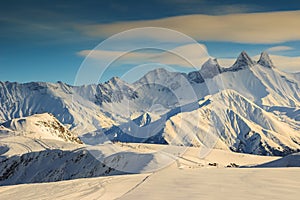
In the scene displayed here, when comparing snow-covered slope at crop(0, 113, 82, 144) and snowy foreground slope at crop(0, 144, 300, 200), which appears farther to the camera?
snow-covered slope at crop(0, 113, 82, 144)

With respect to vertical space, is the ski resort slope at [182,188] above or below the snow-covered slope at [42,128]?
below

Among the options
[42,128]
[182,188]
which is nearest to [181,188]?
[182,188]

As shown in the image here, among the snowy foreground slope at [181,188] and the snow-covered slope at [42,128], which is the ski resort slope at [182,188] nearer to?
the snowy foreground slope at [181,188]

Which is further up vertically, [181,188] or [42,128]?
[42,128]

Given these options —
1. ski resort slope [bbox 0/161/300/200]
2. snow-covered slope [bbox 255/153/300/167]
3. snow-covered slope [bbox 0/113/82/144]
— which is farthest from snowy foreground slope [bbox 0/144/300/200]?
snow-covered slope [bbox 0/113/82/144]

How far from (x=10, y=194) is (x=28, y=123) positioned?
389 feet

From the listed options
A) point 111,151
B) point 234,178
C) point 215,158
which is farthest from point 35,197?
point 215,158

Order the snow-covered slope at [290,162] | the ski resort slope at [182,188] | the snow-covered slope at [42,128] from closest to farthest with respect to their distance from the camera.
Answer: the ski resort slope at [182,188]
the snow-covered slope at [290,162]
the snow-covered slope at [42,128]

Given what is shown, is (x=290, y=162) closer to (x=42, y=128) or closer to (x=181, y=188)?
(x=181, y=188)

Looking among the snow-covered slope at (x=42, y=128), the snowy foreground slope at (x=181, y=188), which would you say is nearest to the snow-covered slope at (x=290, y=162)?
the snowy foreground slope at (x=181, y=188)

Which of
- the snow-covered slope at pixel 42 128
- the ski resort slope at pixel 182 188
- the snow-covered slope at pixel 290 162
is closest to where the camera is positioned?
the ski resort slope at pixel 182 188

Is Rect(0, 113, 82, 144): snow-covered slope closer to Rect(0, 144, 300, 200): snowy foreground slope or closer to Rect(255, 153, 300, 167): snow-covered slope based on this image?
Rect(255, 153, 300, 167): snow-covered slope

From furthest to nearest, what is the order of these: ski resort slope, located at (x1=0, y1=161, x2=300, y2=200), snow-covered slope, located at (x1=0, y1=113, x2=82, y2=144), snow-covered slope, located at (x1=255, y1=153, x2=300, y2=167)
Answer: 1. snow-covered slope, located at (x1=0, y1=113, x2=82, y2=144)
2. snow-covered slope, located at (x1=255, y1=153, x2=300, y2=167)
3. ski resort slope, located at (x1=0, y1=161, x2=300, y2=200)

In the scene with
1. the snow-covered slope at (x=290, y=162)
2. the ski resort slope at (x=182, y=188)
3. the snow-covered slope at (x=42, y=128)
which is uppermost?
the snow-covered slope at (x=42, y=128)
